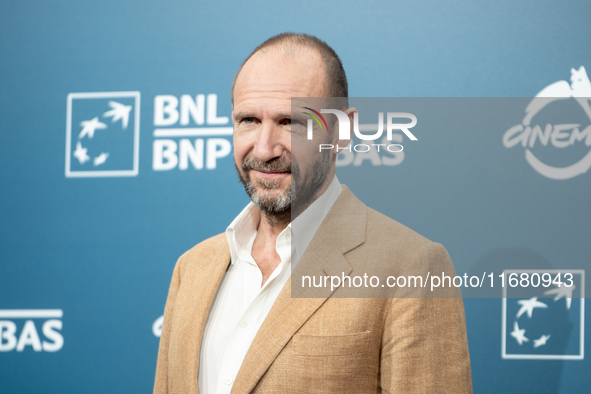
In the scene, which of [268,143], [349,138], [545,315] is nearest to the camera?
[268,143]

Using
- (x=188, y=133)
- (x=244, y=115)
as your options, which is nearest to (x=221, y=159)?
(x=188, y=133)

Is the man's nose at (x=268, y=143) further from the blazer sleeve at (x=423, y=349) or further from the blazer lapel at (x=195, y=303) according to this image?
the blazer sleeve at (x=423, y=349)

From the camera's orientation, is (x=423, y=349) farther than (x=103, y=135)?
No

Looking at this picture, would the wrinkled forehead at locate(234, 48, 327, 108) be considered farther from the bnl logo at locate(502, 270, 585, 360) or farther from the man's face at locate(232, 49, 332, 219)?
the bnl logo at locate(502, 270, 585, 360)

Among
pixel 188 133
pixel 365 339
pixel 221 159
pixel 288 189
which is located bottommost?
pixel 365 339

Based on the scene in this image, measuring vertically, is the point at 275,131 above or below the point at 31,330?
above

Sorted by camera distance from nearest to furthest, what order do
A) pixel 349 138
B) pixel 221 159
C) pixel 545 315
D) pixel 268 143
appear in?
1. pixel 268 143
2. pixel 349 138
3. pixel 545 315
4. pixel 221 159

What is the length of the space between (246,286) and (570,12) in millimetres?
1564

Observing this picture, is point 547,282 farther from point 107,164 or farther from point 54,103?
point 54,103

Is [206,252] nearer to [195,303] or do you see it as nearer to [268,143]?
[195,303]

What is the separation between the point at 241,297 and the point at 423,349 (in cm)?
47

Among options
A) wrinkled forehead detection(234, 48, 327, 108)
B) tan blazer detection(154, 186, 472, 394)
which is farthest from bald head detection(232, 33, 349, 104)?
tan blazer detection(154, 186, 472, 394)

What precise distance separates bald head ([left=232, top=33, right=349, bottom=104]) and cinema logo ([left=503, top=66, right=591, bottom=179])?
30.9 inches

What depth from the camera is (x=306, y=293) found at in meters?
1.17
